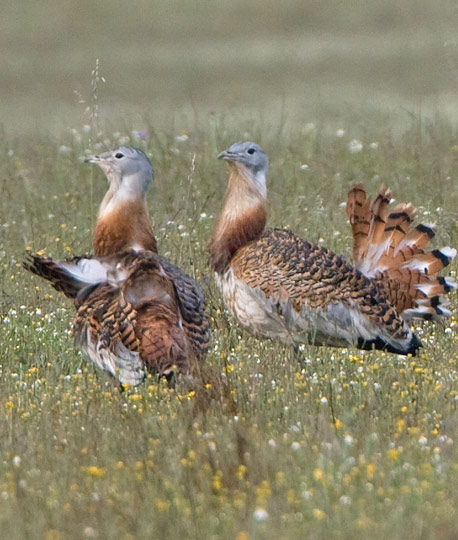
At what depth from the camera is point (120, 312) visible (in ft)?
15.1

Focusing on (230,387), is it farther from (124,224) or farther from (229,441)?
(124,224)

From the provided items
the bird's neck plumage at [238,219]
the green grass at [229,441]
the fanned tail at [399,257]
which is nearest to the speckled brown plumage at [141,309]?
the green grass at [229,441]

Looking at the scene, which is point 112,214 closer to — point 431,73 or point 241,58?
point 431,73

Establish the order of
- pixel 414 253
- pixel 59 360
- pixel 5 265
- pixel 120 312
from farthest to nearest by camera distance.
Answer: pixel 5 265 < pixel 414 253 < pixel 59 360 < pixel 120 312

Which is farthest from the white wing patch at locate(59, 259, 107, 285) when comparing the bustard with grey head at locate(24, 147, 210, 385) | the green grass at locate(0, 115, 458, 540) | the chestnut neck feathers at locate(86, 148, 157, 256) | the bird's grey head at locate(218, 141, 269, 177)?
the bird's grey head at locate(218, 141, 269, 177)

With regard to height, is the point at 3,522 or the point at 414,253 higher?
the point at 3,522

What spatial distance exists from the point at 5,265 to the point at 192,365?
2721 millimetres

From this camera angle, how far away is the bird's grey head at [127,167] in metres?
5.41

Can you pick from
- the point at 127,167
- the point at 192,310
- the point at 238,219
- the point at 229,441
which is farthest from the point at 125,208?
the point at 229,441

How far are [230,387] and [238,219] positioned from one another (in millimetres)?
1545

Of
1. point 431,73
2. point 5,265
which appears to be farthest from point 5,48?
point 5,265

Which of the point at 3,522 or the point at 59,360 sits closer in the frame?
the point at 3,522

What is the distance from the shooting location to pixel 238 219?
557 cm

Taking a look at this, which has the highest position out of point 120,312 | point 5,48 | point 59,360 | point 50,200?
point 120,312
